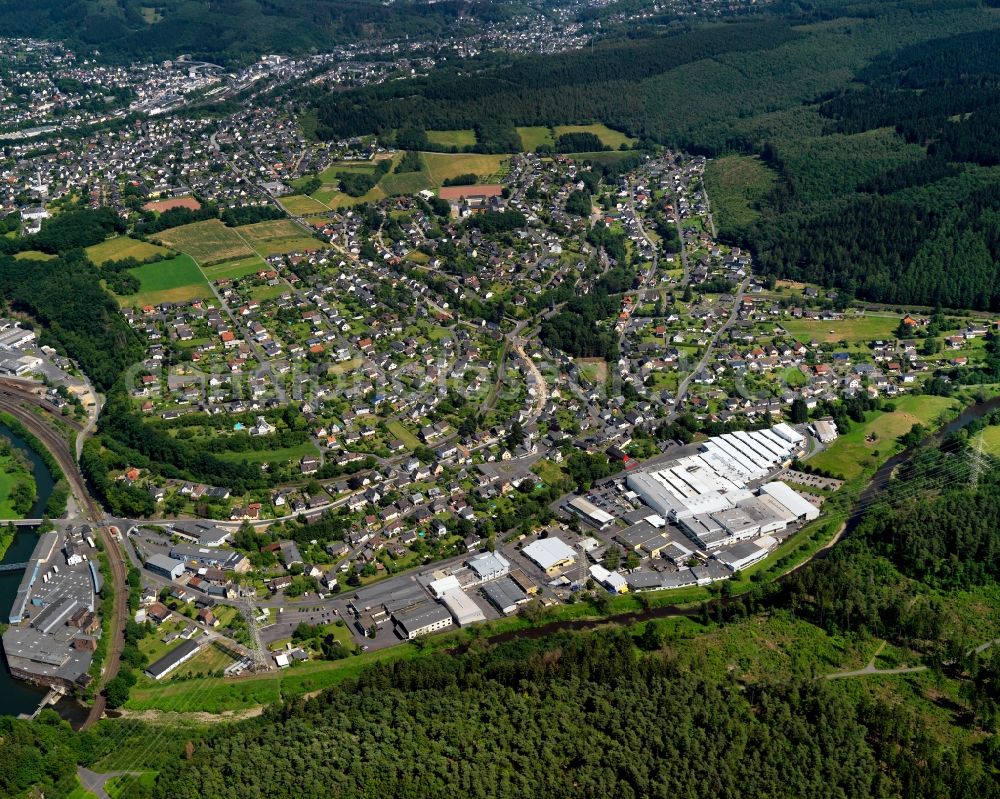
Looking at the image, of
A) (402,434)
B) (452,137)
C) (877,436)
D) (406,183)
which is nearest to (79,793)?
(402,434)

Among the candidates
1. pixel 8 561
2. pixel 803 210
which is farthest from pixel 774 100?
pixel 8 561

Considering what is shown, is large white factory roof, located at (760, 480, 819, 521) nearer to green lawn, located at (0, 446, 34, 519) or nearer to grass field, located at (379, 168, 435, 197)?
green lawn, located at (0, 446, 34, 519)

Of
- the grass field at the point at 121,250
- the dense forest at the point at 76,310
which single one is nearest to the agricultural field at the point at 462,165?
the grass field at the point at 121,250

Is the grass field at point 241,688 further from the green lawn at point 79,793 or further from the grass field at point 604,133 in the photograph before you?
the grass field at point 604,133

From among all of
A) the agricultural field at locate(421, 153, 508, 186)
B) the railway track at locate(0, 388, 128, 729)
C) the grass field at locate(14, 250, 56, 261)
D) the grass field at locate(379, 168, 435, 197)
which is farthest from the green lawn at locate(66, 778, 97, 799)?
the agricultural field at locate(421, 153, 508, 186)

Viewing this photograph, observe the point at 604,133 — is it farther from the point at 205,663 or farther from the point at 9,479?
the point at 205,663
